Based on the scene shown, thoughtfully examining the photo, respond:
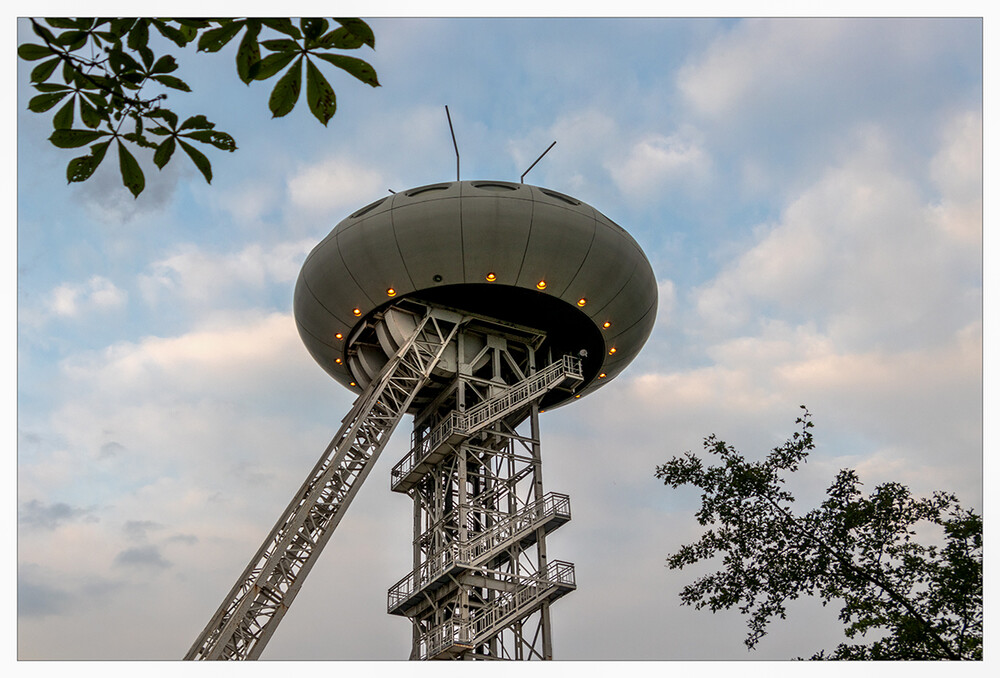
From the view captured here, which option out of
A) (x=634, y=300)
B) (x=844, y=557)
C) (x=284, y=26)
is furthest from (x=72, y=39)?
(x=634, y=300)

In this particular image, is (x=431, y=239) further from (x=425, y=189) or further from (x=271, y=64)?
(x=271, y=64)

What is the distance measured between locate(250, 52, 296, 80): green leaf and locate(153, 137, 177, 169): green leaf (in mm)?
549

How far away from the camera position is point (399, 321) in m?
31.0

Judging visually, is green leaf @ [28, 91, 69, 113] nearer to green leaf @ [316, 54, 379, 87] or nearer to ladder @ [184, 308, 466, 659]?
green leaf @ [316, 54, 379, 87]

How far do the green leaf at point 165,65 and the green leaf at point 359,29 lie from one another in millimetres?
895

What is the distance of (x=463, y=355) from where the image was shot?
3180 cm

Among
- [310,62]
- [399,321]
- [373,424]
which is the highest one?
[399,321]

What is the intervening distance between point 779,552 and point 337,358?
22.9m

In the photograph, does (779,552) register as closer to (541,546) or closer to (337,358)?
(541,546)

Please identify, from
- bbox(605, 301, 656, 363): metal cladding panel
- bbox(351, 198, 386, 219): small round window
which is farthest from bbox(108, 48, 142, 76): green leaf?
bbox(605, 301, 656, 363): metal cladding panel

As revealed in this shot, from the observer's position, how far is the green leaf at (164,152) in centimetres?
497

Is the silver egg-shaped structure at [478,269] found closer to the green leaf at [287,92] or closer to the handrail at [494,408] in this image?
the handrail at [494,408]

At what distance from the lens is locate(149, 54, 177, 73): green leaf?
512cm

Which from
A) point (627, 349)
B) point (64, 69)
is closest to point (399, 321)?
point (627, 349)
